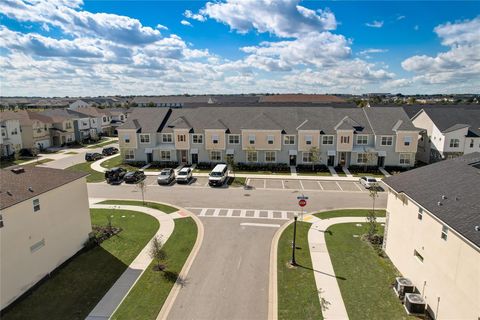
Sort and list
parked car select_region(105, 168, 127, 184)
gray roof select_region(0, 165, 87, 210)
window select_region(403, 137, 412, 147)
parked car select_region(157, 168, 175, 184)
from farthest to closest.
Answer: window select_region(403, 137, 412, 147)
parked car select_region(105, 168, 127, 184)
parked car select_region(157, 168, 175, 184)
gray roof select_region(0, 165, 87, 210)

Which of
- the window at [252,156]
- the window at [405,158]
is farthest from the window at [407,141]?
the window at [252,156]

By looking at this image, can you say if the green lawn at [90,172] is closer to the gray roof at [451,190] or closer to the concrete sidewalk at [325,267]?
the concrete sidewalk at [325,267]

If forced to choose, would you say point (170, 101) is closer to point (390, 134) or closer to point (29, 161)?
point (29, 161)

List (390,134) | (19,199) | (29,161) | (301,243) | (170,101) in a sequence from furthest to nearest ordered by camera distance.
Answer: (170,101) → (29,161) → (390,134) → (301,243) → (19,199)

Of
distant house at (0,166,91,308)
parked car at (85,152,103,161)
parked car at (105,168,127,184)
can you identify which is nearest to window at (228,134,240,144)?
parked car at (105,168,127,184)

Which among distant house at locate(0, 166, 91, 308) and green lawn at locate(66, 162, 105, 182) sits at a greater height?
distant house at locate(0, 166, 91, 308)

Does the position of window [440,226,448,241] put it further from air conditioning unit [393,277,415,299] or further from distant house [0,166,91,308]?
distant house [0,166,91,308]

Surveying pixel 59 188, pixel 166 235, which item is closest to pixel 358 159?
pixel 166 235
